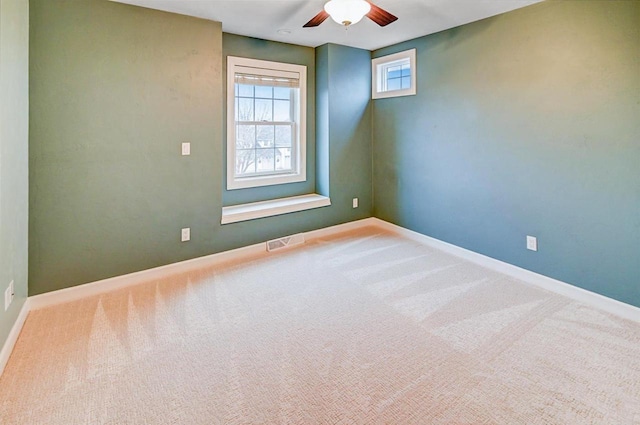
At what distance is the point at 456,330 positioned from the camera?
8.12ft

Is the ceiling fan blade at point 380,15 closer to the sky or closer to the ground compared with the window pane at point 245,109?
closer to the sky

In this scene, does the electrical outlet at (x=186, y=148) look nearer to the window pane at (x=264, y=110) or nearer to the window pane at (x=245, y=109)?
the window pane at (x=245, y=109)

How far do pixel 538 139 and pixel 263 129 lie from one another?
2.98 metres

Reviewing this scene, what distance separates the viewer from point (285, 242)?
14.1ft

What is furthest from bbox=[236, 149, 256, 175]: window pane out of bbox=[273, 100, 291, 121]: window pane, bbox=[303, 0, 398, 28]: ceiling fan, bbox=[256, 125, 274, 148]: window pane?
bbox=[303, 0, 398, 28]: ceiling fan

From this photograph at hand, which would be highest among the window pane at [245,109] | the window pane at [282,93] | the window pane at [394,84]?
the window pane at [394,84]

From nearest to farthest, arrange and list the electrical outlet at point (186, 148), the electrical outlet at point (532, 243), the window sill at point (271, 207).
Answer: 1. the electrical outlet at point (532, 243)
2. the electrical outlet at point (186, 148)
3. the window sill at point (271, 207)

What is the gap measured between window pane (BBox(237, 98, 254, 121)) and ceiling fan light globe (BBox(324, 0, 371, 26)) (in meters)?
1.85

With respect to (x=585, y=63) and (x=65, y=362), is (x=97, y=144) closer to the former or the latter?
(x=65, y=362)

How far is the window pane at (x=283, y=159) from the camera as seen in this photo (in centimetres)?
461

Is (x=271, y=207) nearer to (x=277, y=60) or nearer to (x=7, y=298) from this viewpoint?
(x=277, y=60)

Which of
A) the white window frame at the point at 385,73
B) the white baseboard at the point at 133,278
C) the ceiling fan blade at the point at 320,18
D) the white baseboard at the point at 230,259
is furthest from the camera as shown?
the white window frame at the point at 385,73

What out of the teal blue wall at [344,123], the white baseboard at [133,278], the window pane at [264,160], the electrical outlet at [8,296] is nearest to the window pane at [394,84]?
the teal blue wall at [344,123]

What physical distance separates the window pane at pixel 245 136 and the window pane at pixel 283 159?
0.38m
